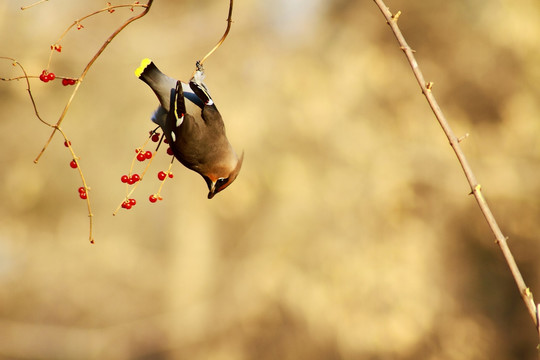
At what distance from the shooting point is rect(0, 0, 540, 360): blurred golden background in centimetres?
515

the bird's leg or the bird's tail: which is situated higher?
the bird's leg

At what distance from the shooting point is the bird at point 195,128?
5.23 feet

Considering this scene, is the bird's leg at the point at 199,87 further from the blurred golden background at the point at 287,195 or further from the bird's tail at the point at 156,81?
the blurred golden background at the point at 287,195

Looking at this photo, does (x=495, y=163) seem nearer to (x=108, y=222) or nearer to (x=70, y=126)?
(x=108, y=222)

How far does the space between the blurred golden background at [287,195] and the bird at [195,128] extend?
3770 millimetres

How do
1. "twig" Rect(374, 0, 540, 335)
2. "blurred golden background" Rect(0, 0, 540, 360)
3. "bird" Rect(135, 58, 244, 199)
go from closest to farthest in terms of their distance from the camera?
"twig" Rect(374, 0, 540, 335) < "bird" Rect(135, 58, 244, 199) < "blurred golden background" Rect(0, 0, 540, 360)

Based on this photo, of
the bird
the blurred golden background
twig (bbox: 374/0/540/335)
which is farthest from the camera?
the blurred golden background

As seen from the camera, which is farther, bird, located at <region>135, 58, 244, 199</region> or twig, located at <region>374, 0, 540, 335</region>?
bird, located at <region>135, 58, 244, 199</region>

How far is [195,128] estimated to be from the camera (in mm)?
1628

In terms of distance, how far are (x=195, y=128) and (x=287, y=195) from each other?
13.4ft

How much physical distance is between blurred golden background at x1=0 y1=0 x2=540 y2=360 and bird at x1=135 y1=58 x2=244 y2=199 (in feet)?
12.4

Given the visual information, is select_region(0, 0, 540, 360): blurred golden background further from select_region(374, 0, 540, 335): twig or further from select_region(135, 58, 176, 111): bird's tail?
select_region(374, 0, 540, 335): twig

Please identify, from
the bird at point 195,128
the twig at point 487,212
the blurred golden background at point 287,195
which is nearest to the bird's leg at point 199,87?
the bird at point 195,128

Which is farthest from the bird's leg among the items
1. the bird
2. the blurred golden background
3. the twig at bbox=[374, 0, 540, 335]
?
the blurred golden background
